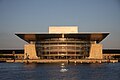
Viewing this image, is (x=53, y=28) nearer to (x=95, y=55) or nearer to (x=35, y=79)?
(x=95, y=55)

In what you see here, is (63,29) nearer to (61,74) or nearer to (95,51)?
(95,51)

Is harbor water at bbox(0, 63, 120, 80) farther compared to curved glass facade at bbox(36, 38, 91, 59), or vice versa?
curved glass facade at bbox(36, 38, 91, 59)

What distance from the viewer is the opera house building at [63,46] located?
15850 cm

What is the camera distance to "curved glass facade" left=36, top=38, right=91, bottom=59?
160 m

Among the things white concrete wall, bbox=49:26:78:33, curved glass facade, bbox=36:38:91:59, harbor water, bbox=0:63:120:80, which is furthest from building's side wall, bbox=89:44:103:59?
harbor water, bbox=0:63:120:80

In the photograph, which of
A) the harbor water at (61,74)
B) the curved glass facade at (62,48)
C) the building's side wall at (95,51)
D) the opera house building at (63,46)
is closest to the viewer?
the harbor water at (61,74)

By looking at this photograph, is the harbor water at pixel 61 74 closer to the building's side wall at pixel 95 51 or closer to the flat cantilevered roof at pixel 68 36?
the flat cantilevered roof at pixel 68 36

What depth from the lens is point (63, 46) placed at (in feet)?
525

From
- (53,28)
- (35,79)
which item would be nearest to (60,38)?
(53,28)

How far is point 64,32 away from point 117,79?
3711 inches

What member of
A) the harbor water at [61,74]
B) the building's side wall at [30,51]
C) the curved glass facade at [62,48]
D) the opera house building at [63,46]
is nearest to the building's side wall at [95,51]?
the opera house building at [63,46]

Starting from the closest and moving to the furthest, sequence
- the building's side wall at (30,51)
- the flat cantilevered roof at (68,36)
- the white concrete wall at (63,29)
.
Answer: the flat cantilevered roof at (68,36), the white concrete wall at (63,29), the building's side wall at (30,51)

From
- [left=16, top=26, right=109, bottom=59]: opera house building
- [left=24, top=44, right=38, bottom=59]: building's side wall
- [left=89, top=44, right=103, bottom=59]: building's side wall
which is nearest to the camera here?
[left=16, top=26, right=109, bottom=59]: opera house building

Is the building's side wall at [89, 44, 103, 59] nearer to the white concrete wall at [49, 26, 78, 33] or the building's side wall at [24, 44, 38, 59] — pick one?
the white concrete wall at [49, 26, 78, 33]
